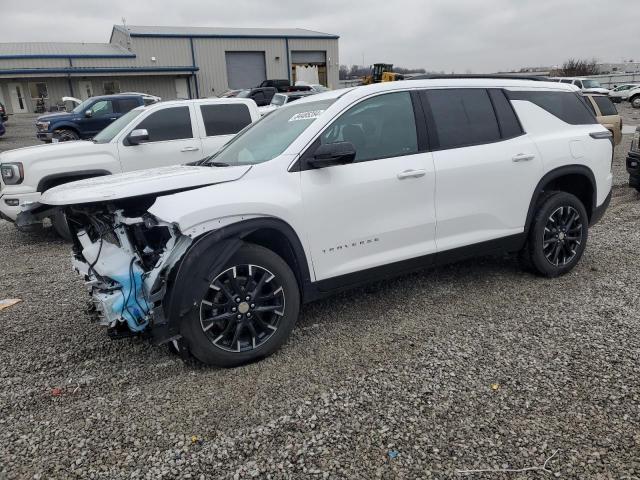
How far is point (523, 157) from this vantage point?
4.39 meters

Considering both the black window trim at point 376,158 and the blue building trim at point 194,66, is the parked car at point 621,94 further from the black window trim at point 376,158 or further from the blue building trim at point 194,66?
the black window trim at point 376,158

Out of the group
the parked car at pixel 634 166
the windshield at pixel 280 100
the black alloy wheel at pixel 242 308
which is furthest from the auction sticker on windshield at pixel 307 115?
the windshield at pixel 280 100

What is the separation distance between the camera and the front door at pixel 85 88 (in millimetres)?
37594

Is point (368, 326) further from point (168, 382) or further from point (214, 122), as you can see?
point (214, 122)

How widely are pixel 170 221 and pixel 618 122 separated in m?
12.8

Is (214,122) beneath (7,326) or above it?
above

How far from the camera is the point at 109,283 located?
3320 mm

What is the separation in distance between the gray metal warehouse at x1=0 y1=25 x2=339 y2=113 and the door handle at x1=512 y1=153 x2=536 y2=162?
36780 millimetres

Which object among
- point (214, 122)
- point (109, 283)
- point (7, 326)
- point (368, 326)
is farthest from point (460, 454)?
point (214, 122)

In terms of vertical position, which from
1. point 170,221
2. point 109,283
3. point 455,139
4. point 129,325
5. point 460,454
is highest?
point 455,139

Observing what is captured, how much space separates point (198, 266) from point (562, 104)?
3.91 m

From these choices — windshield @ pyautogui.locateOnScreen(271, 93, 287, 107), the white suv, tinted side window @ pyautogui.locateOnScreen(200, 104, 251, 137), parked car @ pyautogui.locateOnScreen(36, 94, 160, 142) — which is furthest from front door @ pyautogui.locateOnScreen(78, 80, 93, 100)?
the white suv

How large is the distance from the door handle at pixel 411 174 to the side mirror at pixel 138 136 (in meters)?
4.50

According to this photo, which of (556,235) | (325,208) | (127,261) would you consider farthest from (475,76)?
(127,261)
